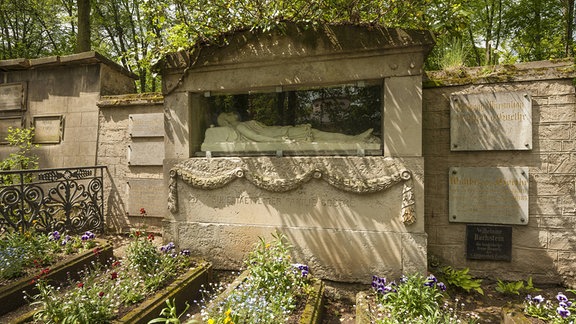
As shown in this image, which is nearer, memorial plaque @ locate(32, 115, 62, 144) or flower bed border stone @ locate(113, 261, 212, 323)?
flower bed border stone @ locate(113, 261, 212, 323)

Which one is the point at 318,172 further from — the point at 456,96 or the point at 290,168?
the point at 456,96

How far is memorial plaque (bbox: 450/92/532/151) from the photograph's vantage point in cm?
357

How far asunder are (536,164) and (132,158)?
6.10 metres

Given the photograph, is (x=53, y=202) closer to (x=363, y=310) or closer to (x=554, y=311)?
(x=363, y=310)

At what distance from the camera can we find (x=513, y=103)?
11.8ft

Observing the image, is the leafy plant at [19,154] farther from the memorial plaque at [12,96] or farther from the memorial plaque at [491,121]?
the memorial plaque at [491,121]

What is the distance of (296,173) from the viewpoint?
3.62 m

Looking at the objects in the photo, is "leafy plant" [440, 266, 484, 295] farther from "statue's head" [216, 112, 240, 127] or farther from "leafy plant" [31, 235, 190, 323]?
"statue's head" [216, 112, 240, 127]

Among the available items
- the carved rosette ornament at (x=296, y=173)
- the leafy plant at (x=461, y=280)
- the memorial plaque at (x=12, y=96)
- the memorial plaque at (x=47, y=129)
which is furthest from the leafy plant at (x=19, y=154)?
the leafy plant at (x=461, y=280)

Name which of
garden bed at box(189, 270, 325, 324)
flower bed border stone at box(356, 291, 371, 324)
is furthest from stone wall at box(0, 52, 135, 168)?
flower bed border stone at box(356, 291, 371, 324)

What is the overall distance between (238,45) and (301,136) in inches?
54.5

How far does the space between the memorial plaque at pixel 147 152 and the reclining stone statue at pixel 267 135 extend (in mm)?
1675

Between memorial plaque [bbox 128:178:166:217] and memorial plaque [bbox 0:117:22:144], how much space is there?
296 cm

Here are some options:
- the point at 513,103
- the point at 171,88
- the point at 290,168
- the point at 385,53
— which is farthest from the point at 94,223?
the point at 513,103
